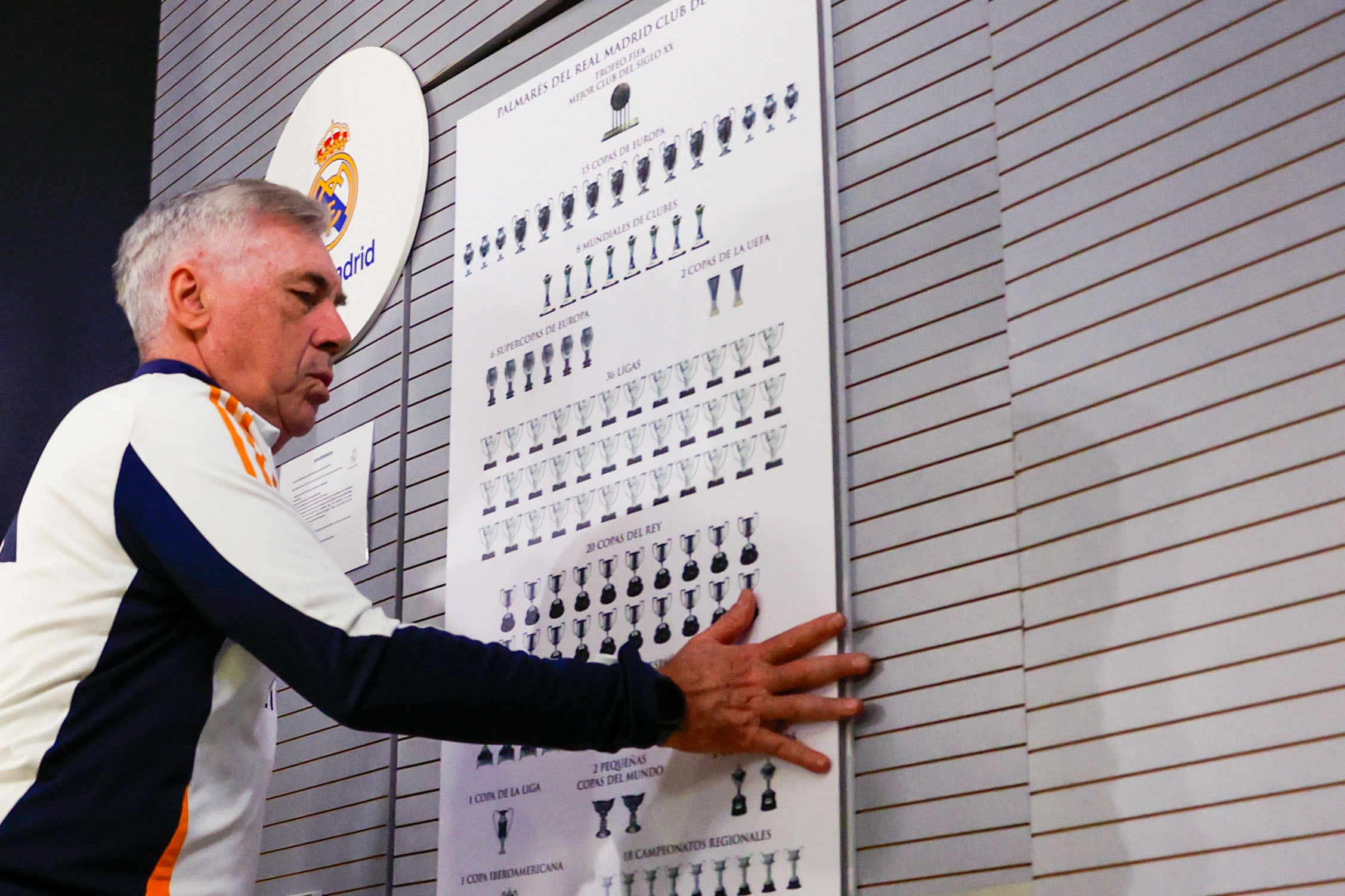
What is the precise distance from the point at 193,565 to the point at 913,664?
0.81 metres

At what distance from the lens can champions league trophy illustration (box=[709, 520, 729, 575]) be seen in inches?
73.9

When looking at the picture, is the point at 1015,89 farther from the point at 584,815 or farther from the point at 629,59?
the point at 584,815

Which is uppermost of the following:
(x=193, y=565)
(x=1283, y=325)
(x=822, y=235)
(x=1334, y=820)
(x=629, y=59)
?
(x=629, y=59)

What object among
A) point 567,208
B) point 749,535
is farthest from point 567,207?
point 749,535

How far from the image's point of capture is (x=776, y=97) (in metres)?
2.00

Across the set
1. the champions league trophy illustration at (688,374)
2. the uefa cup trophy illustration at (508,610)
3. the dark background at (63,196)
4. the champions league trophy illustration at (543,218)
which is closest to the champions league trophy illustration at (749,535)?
the champions league trophy illustration at (688,374)

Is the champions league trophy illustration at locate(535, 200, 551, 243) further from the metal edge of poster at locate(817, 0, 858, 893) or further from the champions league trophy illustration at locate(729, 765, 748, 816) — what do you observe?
the champions league trophy illustration at locate(729, 765, 748, 816)

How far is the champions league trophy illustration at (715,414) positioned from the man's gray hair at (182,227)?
63 cm

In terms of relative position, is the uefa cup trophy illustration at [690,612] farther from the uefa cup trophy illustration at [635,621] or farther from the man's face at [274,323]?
the man's face at [274,323]

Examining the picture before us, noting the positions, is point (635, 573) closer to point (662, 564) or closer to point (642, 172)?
point (662, 564)

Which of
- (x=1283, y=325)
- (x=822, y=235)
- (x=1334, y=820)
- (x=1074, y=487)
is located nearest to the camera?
(x=1334, y=820)

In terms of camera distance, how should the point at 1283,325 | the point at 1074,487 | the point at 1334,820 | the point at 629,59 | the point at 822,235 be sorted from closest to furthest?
the point at 1334,820
the point at 1283,325
the point at 1074,487
the point at 822,235
the point at 629,59

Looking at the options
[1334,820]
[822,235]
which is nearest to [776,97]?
[822,235]

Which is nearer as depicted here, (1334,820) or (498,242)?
(1334,820)
